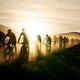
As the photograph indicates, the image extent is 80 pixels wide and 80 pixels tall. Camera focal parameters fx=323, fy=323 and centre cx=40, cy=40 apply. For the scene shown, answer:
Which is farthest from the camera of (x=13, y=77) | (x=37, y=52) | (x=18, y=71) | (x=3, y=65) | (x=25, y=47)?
(x=37, y=52)

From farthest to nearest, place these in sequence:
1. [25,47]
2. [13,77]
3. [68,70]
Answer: [25,47] < [68,70] < [13,77]

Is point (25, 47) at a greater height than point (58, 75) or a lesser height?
greater

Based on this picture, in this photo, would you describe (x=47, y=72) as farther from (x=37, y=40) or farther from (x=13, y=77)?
(x=37, y=40)

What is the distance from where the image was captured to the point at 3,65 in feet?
65.1

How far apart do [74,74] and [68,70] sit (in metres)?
1.29

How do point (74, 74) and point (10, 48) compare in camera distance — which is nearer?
point (74, 74)

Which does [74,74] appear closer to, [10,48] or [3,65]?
[3,65]

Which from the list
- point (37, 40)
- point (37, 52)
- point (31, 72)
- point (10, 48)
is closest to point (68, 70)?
point (31, 72)

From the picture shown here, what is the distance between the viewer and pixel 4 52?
73.6 feet

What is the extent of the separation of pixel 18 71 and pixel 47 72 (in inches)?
59.4

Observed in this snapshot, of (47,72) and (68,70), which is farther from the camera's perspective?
(68,70)

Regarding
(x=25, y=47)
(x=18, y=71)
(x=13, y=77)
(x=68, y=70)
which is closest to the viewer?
(x=13, y=77)

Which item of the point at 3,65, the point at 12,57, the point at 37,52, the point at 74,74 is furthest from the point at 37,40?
the point at 74,74

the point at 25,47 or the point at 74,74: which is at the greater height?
the point at 25,47
